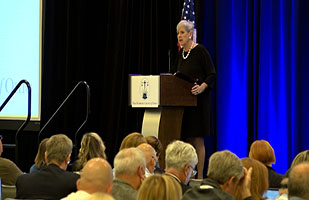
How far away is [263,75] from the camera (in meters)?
8.01

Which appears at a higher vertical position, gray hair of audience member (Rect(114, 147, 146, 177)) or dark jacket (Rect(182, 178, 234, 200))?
gray hair of audience member (Rect(114, 147, 146, 177))

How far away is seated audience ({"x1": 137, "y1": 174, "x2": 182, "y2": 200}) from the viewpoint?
8.79 feet

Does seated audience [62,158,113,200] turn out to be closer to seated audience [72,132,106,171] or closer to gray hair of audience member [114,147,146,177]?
gray hair of audience member [114,147,146,177]

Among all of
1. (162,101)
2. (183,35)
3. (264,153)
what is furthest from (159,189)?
(183,35)

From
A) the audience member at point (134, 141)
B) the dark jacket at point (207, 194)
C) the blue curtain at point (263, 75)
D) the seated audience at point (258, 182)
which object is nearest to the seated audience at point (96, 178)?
the dark jacket at point (207, 194)

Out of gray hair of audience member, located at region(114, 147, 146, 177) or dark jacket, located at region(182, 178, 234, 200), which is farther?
gray hair of audience member, located at region(114, 147, 146, 177)

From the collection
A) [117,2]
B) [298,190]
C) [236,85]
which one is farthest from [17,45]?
[298,190]

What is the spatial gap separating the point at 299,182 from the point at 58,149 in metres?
2.13

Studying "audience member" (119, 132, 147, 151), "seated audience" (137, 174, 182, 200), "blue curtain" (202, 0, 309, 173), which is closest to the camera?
"seated audience" (137, 174, 182, 200)

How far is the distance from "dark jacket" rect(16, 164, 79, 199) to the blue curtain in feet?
14.4

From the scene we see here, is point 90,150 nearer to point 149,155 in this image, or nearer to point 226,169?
point 149,155

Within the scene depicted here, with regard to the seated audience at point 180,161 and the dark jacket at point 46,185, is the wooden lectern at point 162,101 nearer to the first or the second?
the seated audience at point 180,161

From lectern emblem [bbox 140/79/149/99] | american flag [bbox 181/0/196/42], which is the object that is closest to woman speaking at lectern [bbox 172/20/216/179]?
lectern emblem [bbox 140/79/149/99]

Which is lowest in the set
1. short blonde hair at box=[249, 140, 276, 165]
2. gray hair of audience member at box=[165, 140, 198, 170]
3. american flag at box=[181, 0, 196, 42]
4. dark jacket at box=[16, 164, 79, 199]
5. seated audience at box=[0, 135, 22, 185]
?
seated audience at box=[0, 135, 22, 185]
